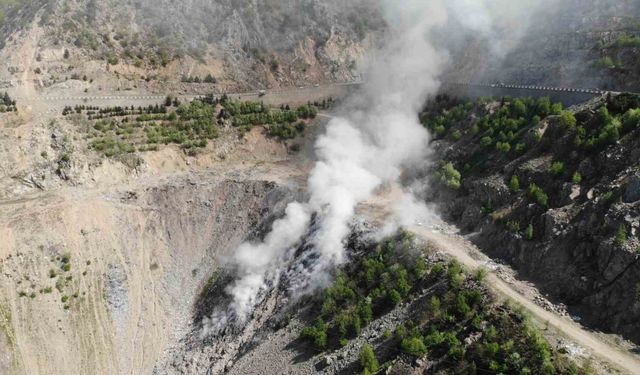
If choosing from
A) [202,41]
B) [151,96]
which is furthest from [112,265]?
[202,41]

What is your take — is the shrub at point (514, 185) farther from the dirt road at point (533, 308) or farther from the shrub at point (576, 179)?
the dirt road at point (533, 308)

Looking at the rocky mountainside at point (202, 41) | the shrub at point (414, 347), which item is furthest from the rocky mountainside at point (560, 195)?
the rocky mountainside at point (202, 41)

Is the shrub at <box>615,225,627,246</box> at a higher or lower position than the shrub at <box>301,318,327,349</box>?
higher

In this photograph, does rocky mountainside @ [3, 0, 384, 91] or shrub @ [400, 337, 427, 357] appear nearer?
shrub @ [400, 337, 427, 357]

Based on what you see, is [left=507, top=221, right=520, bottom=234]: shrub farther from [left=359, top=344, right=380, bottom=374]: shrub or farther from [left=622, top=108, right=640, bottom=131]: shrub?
[left=359, top=344, right=380, bottom=374]: shrub

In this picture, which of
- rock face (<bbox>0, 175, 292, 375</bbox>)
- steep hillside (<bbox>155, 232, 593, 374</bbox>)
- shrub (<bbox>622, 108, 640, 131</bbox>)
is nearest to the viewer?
steep hillside (<bbox>155, 232, 593, 374</bbox>)

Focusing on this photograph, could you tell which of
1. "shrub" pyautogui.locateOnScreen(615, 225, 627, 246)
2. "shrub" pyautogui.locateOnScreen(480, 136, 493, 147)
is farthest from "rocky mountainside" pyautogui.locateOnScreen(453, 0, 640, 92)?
"shrub" pyautogui.locateOnScreen(615, 225, 627, 246)

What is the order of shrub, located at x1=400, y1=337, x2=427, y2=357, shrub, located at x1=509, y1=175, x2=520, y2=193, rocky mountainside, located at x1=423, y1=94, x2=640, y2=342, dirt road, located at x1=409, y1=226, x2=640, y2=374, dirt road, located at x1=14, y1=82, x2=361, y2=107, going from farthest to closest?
dirt road, located at x1=14, y1=82, x2=361, y2=107 < shrub, located at x1=509, y1=175, x2=520, y2=193 < rocky mountainside, located at x1=423, y1=94, x2=640, y2=342 < shrub, located at x1=400, y1=337, x2=427, y2=357 < dirt road, located at x1=409, y1=226, x2=640, y2=374
